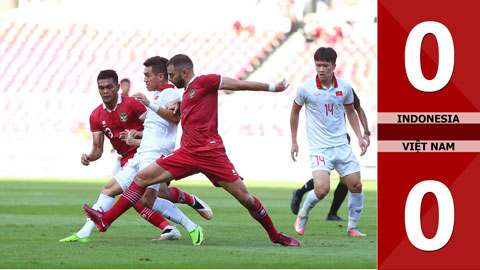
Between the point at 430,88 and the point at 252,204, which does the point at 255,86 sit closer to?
the point at 252,204

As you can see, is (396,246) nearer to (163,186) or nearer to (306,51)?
(163,186)

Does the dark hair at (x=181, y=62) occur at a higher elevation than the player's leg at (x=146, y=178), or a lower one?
higher

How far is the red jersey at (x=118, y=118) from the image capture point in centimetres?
898

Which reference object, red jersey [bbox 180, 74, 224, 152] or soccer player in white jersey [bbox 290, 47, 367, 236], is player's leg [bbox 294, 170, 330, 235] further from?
red jersey [bbox 180, 74, 224, 152]

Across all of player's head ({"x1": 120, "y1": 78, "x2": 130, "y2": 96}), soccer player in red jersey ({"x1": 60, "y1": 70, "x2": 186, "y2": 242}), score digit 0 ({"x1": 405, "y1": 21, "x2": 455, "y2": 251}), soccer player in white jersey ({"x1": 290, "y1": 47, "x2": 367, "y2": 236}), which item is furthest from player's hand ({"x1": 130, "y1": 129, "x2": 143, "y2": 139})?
player's head ({"x1": 120, "y1": 78, "x2": 130, "y2": 96})

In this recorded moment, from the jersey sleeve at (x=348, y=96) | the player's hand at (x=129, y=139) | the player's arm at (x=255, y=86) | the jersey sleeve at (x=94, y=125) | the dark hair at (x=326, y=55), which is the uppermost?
the dark hair at (x=326, y=55)

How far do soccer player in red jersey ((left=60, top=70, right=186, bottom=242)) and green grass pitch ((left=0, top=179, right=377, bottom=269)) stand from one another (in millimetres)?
267

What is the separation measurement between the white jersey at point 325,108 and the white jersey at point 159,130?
135 centimetres

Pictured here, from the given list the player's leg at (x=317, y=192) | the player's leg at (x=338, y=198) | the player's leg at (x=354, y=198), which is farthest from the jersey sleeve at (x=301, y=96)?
the player's leg at (x=338, y=198)

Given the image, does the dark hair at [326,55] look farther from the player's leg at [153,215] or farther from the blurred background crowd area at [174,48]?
the blurred background crowd area at [174,48]

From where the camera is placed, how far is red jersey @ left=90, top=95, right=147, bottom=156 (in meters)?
8.98

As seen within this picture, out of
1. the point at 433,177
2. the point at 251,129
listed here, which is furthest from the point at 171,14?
the point at 433,177

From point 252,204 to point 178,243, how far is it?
2.84 ft

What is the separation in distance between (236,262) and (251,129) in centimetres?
1891
